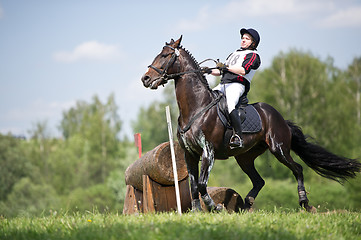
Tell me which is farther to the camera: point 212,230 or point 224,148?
point 224,148

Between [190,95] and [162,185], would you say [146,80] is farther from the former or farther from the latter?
[162,185]

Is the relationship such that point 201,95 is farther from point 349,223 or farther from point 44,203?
point 44,203

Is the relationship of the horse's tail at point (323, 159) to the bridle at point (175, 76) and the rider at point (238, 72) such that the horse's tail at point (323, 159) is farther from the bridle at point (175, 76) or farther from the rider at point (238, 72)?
the bridle at point (175, 76)

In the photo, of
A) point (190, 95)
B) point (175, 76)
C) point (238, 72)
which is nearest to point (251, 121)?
point (238, 72)

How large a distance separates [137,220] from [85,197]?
40799 millimetres

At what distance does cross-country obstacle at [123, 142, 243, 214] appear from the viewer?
24.1ft

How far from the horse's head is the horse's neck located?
25 cm

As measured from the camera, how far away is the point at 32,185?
3628 centimetres

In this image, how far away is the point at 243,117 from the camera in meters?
7.22

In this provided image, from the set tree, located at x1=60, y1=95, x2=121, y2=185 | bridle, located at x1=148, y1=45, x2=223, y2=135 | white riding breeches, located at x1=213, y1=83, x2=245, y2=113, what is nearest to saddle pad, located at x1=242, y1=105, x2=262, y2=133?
white riding breeches, located at x1=213, y1=83, x2=245, y2=113

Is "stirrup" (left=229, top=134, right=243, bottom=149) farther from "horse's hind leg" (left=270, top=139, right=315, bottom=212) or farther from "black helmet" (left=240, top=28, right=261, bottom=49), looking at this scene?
"black helmet" (left=240, top=28, right=261, bottom=49)

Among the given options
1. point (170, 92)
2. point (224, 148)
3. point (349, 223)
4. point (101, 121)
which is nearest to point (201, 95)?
point (224, 148)

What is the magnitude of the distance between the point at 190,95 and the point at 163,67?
675 millimetres

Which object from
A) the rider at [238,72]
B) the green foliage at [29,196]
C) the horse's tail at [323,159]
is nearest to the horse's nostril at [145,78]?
the rider at [238,72]
